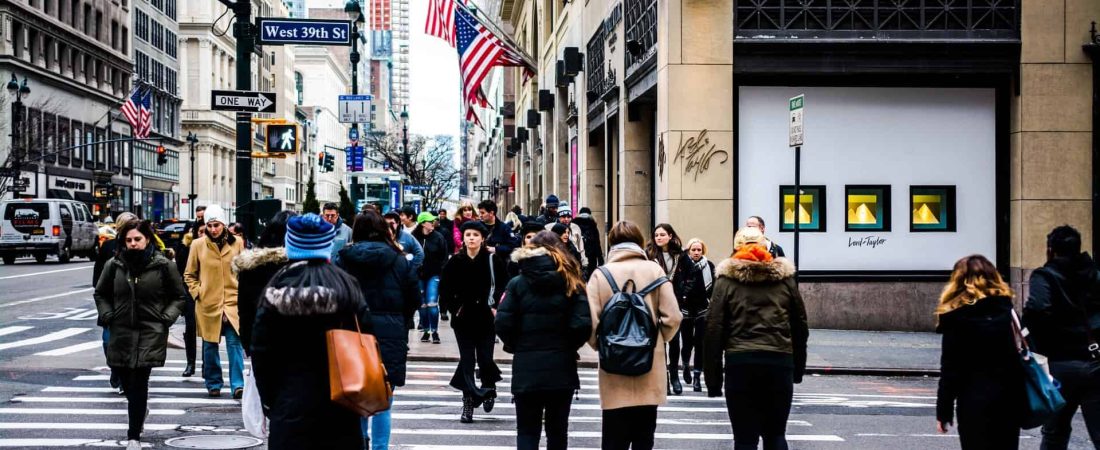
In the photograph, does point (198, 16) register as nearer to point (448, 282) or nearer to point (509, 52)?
point (509, 52)

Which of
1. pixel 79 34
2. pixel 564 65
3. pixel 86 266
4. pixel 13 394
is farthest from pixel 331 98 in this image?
pixel 13 394

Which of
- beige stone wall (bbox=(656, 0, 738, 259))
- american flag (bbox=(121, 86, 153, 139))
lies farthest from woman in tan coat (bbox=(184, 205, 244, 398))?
american flag (bbox=(121, 86, 153, 139))

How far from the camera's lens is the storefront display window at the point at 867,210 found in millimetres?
19953

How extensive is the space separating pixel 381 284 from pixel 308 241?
274 centimetres

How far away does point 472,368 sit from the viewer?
440 inches

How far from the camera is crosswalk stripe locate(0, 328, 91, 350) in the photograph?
57.5ft

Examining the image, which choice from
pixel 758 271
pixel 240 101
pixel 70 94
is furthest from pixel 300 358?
pixel 70 94

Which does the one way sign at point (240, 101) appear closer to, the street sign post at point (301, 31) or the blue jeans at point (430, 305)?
the street sign post at point (301, 31)

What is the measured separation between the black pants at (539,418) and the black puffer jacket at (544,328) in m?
0.10

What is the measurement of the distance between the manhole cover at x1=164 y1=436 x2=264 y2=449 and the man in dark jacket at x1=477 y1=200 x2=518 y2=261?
20.7 ft

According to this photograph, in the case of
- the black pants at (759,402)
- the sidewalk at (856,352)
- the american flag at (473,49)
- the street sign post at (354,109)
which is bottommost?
the sidewalk at (856,352)

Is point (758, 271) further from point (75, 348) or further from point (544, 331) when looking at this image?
point (75, 348)

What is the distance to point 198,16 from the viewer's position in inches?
4560

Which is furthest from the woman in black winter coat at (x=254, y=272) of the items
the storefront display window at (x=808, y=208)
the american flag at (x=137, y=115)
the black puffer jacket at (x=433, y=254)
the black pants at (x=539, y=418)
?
the american flag at (x=137, y=115)
